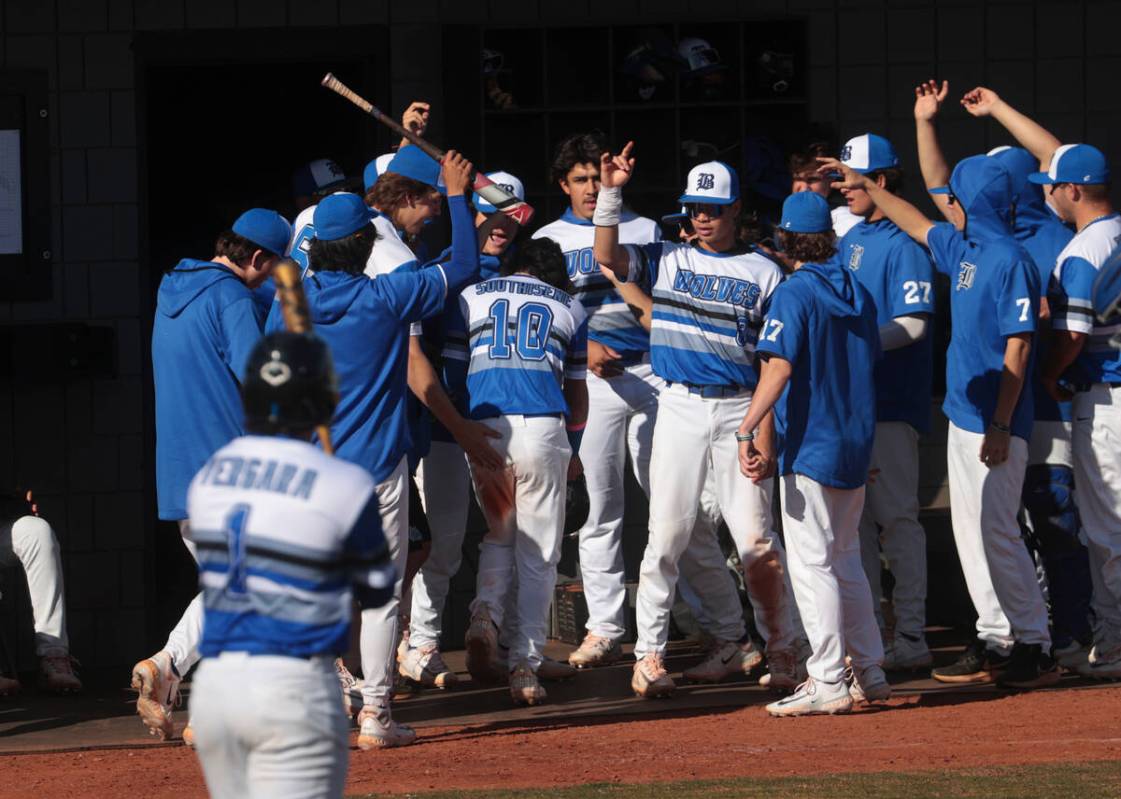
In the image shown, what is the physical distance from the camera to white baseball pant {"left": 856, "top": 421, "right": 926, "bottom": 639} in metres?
8.25

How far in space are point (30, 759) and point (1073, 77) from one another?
6555 mm

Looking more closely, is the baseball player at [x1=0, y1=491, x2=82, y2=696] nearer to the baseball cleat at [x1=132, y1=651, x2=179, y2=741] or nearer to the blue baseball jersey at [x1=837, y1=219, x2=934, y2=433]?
the baseball cleat at [x1=132, y1=651, x2=179, y2=741]

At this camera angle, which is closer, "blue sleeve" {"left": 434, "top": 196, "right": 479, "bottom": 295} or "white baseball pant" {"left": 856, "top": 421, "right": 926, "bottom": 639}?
"blue sleeve" {"left": 434, "top": 196, "right": 479, "bottom": 295}

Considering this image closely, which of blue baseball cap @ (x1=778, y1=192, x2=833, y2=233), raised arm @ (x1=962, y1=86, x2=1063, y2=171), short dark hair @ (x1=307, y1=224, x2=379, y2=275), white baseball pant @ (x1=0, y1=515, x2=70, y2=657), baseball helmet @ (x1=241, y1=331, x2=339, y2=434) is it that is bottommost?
white baseball pant @ (x1=0, y1=515, x2=70, y2=657)

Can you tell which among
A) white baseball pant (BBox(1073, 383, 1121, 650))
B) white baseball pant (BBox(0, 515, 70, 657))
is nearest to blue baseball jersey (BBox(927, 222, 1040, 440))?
white baseball pant (BBox(1073, 383, 1121, 650))

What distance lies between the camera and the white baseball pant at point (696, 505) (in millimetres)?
7633

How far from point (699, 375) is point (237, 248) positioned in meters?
2.01

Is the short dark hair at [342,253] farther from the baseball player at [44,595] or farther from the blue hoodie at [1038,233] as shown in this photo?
the blue hoodie at [1038,233]

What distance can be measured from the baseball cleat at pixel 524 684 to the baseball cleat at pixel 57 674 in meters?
2.24

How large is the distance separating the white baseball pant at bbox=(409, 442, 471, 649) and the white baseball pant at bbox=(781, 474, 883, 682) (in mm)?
1548

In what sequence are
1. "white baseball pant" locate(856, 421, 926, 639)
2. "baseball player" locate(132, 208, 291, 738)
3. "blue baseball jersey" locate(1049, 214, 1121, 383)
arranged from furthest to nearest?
"white baseball pant" locate(856, 421, 926, 639) → "blue baseball jersey" locate(1049, 214, 1121, 383) → "baseball player" locate(132, 208, 291, 738)

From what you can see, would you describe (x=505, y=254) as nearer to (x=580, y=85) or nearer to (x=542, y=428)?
(x=542, y=428)

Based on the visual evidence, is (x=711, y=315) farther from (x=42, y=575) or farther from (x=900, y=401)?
(x=42, y=575)

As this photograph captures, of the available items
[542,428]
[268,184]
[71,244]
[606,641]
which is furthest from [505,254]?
[268,184]
